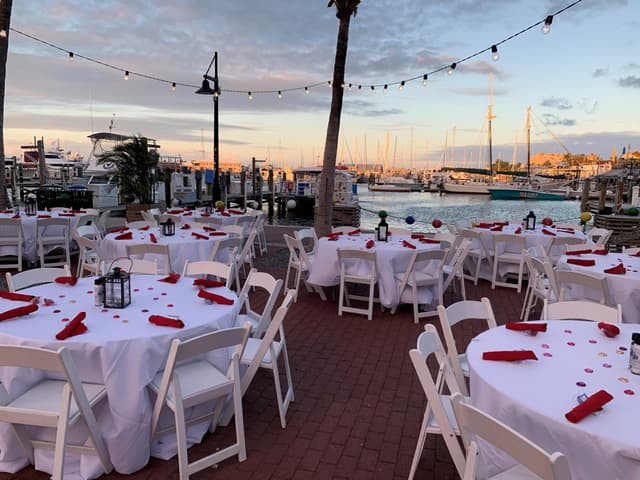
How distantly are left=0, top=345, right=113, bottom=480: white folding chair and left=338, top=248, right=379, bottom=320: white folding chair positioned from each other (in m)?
3.40

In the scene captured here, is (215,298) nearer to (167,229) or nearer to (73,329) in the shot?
(73,329)

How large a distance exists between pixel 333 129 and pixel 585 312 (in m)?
6.76

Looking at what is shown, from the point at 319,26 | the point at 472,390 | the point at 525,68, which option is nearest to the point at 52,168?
the point at 319,26

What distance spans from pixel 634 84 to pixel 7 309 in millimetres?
14780

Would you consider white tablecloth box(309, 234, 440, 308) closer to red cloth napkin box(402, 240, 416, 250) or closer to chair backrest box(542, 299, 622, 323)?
red cloth napkin box(402, 240, 416, 250)

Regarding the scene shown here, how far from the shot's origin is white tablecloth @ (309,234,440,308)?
5.52 m

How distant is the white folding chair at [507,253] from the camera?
22.8 feet

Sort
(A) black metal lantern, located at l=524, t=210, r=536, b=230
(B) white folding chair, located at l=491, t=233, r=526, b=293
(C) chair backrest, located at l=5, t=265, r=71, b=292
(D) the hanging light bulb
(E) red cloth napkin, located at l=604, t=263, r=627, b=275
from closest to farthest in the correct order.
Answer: (C) chair backrest, located at l=5, t=265, r=71, b=292
(E) red cloth napkin, located at l=604, t=263, r=627, b=275
(B) white folding chair, located at l=491, t=233, r=526, b=293
(D) the hanging light bulb
(A) black metal lantern, located at l=524, t=210, r=536, b=230

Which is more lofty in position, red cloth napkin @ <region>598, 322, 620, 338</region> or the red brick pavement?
red cloth napkin @ <region>598, 322, 620, 338</region>

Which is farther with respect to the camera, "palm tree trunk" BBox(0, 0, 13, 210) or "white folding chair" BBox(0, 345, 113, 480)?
"palm tree trunk" BBox(0, 0, 13, 210)

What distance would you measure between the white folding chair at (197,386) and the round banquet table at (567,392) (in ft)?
4.21

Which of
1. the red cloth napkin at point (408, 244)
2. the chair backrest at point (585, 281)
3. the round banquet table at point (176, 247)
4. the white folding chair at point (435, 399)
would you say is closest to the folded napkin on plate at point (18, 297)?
the white folding chair at point (435, 399)

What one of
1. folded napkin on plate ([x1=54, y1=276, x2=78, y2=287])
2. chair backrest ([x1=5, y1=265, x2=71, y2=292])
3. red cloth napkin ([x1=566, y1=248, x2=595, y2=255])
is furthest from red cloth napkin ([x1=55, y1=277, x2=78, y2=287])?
red cloth napkin ([x1=566, y1=248, x2=595, y2=255])

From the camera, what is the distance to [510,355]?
2174mm
